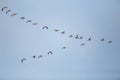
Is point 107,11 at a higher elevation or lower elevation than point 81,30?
higher

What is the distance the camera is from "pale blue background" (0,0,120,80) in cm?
211

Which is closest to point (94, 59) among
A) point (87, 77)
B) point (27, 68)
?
point (87, 77)

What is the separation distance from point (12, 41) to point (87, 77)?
30.9 inches

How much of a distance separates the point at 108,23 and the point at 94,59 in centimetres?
37

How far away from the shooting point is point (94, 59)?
2.15 m

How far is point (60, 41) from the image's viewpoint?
2123 mm

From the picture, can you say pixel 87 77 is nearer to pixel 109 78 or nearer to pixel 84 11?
pixel 109 78

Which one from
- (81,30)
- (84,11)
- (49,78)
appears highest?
(84,11)

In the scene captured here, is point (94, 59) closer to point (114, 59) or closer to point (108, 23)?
point (114, 59)

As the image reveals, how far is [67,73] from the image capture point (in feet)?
7.00

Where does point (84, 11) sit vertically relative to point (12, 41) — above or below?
above

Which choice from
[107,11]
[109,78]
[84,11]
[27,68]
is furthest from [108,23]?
[27,68]

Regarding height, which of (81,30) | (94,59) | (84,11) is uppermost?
(84,11)

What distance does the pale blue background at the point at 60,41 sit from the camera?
211 cm
